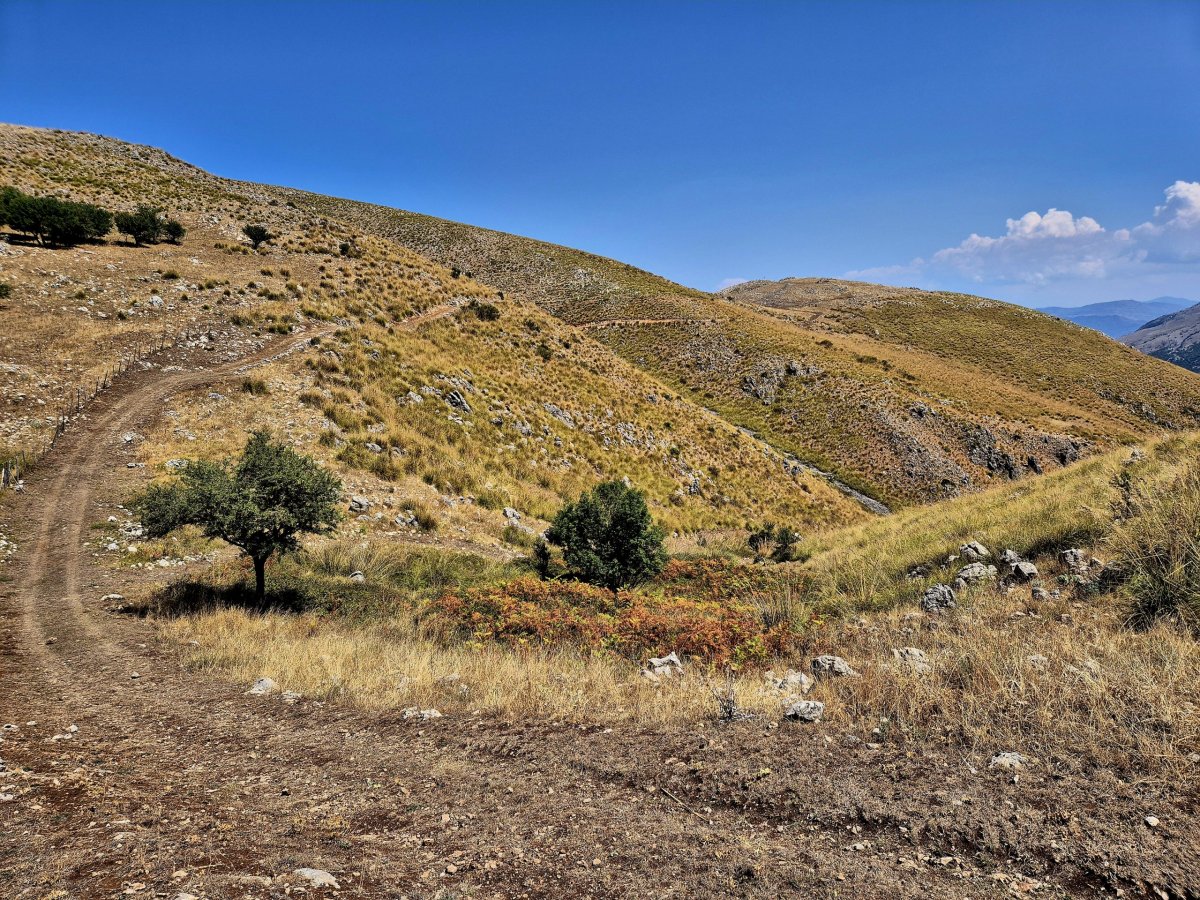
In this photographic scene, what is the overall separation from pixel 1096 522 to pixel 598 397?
29.3 meters

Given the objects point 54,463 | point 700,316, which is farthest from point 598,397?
point 700,316

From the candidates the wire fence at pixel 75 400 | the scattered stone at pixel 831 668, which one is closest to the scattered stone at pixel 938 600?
the scattered stone at pixel 831 668

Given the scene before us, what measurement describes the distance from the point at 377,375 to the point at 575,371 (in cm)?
1607

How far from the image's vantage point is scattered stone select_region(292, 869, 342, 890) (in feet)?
11.2

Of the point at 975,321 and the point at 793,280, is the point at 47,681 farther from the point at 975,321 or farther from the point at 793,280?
the point at 793,280

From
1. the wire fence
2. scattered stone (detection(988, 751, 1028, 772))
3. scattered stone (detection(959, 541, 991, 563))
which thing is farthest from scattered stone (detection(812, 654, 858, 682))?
the wire fence

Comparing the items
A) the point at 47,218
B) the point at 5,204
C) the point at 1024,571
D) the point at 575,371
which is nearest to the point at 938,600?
the point at 1024,571

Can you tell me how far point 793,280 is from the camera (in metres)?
138

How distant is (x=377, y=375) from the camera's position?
2542 centimetres

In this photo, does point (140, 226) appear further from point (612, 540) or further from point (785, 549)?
point (785, 549)

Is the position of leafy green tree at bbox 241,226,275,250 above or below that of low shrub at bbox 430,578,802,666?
above

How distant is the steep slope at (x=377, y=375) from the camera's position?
18.9 meters

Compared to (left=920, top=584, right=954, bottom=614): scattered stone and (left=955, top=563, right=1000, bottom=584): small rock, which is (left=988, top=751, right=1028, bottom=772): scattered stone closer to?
(left=920, top=584, right=954, bottom=614): scattered stone

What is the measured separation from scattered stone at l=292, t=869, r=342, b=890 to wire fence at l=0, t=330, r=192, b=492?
1716 centimetres
